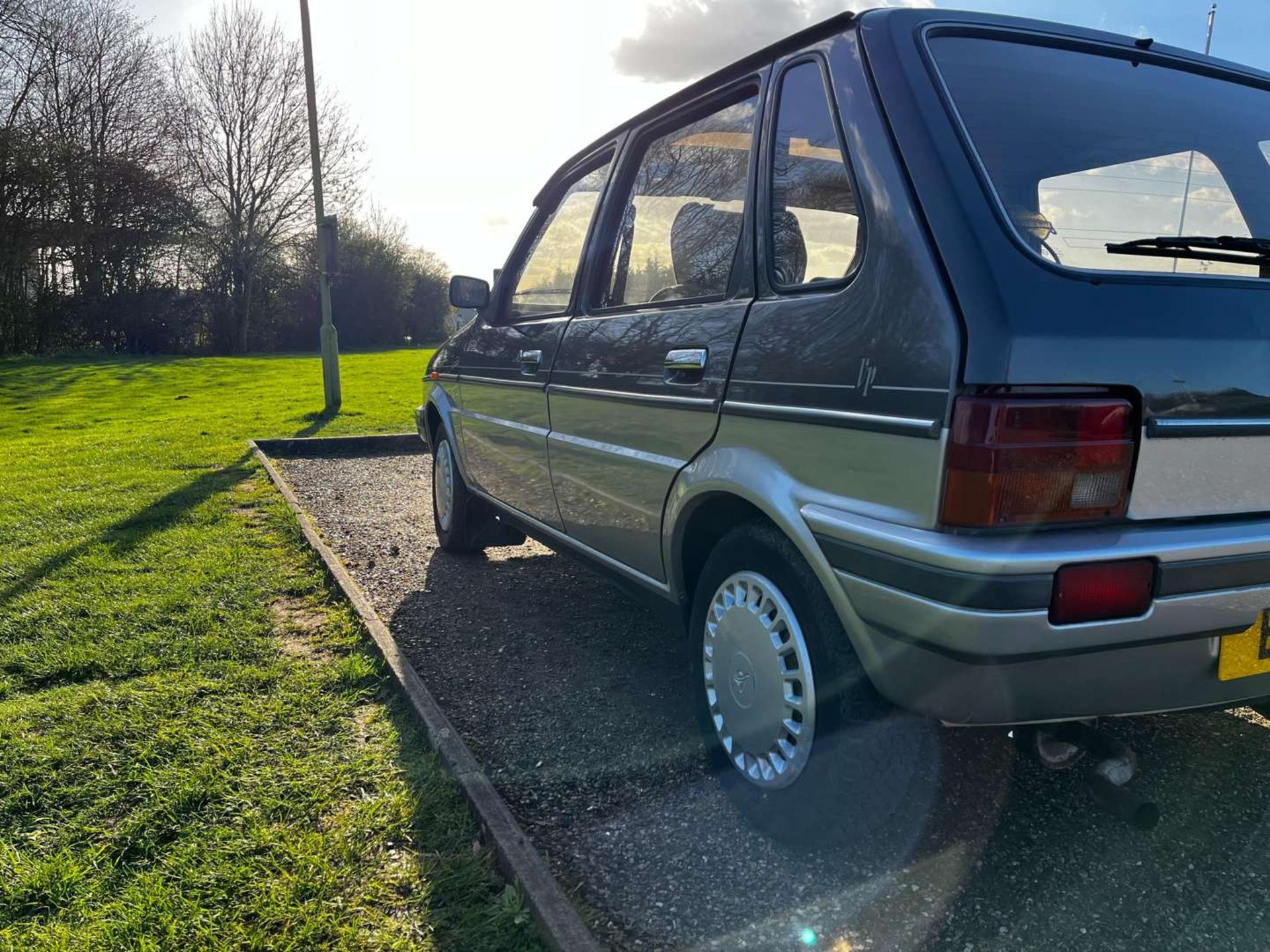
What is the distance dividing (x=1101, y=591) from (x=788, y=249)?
116 centimetres

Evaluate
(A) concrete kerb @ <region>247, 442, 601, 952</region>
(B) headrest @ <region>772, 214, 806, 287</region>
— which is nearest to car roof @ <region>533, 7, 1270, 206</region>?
(B) headrest @ <region>772, 214, 806, 287</region>

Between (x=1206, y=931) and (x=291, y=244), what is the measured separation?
33733 mm

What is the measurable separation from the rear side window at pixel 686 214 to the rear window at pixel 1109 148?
692mm

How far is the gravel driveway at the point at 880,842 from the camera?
2.04 metres

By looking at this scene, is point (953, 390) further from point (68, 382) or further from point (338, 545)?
point (68, 382)

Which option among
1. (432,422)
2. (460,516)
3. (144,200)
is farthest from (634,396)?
(144,200)

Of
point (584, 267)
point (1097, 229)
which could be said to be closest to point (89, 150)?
point (584, 267)

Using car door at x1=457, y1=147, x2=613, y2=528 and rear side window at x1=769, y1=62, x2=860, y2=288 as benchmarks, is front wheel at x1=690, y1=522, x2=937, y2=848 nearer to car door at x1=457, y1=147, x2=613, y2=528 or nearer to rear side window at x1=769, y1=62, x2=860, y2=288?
rear side window at x1=769, y1=62, x2=860, y2=288

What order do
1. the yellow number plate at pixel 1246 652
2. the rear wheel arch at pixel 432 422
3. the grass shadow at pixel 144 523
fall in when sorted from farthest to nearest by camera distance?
the rear wheel arch at pixel 432 422, the grass shadow at pixel 144 523, the yellow number plate at pixel 1246 652

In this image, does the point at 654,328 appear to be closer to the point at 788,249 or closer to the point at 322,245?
the point at 788,249

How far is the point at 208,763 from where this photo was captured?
273 cm

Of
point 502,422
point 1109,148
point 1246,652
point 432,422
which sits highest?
point 1109,148

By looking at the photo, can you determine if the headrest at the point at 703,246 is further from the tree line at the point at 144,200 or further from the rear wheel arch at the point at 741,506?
the tree line at the point at 144,200

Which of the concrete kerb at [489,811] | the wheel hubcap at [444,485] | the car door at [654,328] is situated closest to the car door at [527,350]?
the car door at [654,328]
